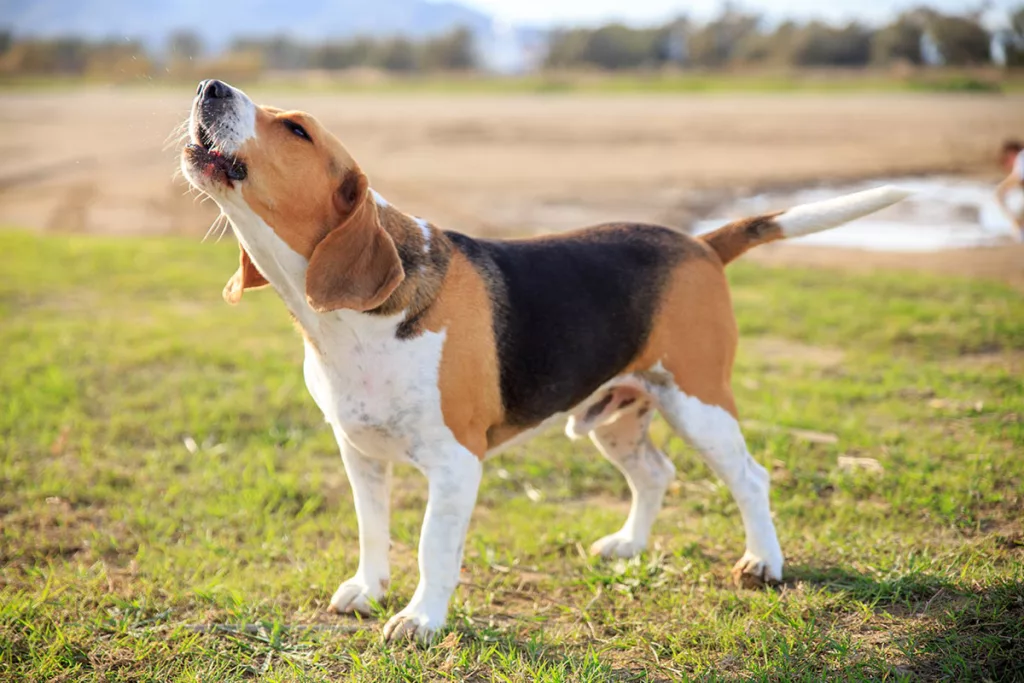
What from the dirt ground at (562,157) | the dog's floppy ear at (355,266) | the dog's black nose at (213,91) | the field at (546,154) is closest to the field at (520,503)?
the dog's black nose at (213,91)

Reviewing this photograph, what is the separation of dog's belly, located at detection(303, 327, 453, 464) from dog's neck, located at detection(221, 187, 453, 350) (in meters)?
0.09

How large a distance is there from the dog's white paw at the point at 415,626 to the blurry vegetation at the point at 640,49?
32.6m

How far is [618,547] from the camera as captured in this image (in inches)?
201

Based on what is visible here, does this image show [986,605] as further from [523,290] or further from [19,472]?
[19,472]

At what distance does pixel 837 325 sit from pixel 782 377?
1.47 metres

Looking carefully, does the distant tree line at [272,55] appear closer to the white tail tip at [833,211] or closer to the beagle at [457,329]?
the beagle at [457,329]

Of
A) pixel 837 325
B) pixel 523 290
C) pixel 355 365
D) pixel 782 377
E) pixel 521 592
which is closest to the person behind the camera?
pixel 355 365

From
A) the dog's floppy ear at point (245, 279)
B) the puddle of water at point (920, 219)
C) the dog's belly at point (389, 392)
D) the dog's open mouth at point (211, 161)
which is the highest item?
the dog's open mouth at point (211, 161)

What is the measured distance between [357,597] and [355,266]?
169cm

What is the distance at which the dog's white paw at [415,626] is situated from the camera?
4086 millimetres

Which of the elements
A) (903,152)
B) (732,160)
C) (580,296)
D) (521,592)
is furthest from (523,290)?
(903,152)

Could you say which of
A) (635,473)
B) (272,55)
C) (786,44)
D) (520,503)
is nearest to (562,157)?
(520,503)

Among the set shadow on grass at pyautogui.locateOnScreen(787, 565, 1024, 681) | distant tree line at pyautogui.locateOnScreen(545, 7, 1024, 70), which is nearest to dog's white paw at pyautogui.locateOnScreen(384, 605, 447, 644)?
shadow on grass at pyautogui.locateOnScreen(787, 565, 1024, 681)

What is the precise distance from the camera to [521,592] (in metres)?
4.78
